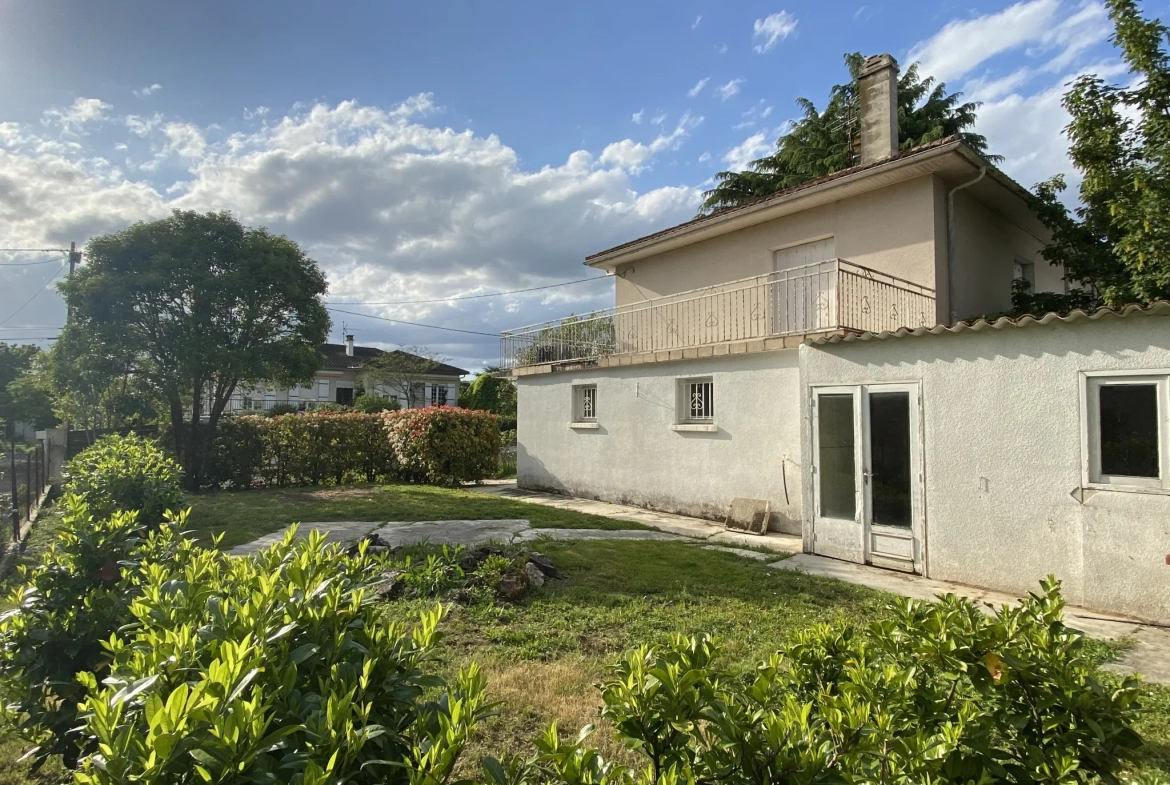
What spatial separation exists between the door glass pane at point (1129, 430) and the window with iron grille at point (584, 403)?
367 inches

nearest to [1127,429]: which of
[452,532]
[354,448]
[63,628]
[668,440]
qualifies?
[668,440]

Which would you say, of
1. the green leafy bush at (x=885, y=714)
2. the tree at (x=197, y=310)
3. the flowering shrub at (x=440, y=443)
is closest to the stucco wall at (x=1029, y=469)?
the green leafy bush at (x=885, y=714)

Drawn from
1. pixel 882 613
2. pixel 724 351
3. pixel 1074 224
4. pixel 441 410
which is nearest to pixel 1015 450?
pixel 882 613

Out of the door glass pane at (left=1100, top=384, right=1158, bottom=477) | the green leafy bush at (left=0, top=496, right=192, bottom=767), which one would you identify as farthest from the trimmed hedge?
the door glass pane at (left=1100, top=384, right=1158, bottom=477)

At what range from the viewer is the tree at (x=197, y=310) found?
12.8 m

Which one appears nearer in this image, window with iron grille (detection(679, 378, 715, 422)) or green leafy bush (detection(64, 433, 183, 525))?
green leafy bush (detection(64, 433, 183, 525))

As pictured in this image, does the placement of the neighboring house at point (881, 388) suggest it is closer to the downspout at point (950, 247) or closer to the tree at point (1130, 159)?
the downspout at point (950, 247)

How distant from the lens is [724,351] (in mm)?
10344

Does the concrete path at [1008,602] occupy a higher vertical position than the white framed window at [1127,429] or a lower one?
lower

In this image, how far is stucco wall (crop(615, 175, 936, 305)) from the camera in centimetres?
989

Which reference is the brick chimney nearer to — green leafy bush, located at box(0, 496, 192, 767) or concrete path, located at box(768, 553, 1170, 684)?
concrete path, located at box(768, 553, 1170, 684)

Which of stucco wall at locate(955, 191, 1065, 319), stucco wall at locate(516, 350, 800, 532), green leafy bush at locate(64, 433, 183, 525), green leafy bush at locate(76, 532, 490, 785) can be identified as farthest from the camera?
stucco wall at locate(955, 191, 1065, 319)

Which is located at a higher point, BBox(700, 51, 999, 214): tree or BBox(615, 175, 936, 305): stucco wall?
BBox(700, 51, 999, 214): tree

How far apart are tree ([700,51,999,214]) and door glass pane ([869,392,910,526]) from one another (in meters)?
15.3
